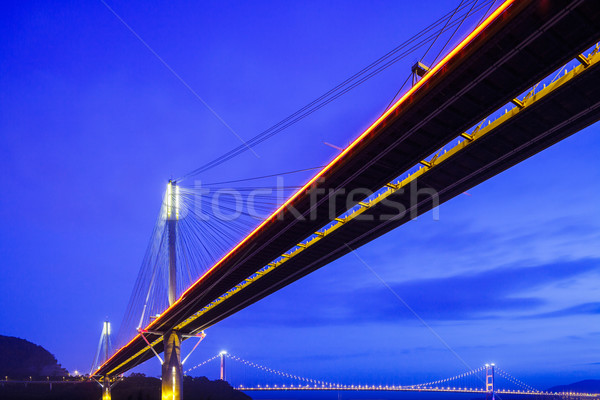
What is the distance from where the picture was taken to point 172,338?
169 feet

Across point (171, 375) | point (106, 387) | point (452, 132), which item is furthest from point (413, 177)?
point (106, 387)

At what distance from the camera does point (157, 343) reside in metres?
59.3

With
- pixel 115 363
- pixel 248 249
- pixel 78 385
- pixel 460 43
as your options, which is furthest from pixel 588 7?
pixel 78 385

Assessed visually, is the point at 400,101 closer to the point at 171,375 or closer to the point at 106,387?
the point at 171,375

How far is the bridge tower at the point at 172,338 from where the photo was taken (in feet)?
154

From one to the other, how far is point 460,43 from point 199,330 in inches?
1837

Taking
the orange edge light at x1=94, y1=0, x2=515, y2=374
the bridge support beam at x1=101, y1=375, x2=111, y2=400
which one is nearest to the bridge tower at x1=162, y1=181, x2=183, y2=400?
the orange edge light at x1=94, y1=0, x2=515, y2=374

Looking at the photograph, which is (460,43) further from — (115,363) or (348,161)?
(115,363)

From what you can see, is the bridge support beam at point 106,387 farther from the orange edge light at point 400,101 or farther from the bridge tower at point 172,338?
the orange edge light at point 400,101

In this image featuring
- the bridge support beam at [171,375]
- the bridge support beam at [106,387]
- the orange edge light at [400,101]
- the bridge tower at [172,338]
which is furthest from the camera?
the bridge support beam at [106,387]

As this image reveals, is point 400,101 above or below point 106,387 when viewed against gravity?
above

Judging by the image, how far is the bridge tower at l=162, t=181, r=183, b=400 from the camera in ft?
154

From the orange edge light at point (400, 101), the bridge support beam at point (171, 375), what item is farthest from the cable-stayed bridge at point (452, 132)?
the bridge support beam at point (171, 375)

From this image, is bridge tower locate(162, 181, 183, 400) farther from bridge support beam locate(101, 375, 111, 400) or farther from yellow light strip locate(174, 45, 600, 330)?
bridge support beam locate(101, 375, 111, 400)
